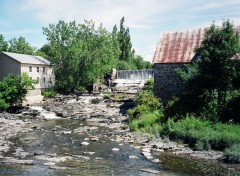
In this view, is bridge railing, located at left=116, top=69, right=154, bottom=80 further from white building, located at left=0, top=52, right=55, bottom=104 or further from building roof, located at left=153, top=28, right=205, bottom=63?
building roof, located at left=153, top=28, right=205, bottom=63

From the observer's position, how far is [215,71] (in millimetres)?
23156

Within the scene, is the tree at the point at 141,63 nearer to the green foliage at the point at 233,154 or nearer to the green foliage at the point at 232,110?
the green foliage at the point at 232,110

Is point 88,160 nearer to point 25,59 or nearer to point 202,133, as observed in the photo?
point 202,133

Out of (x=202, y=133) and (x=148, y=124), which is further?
(x=148, y=124)

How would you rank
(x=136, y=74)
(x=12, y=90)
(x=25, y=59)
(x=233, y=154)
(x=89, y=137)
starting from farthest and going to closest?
(x=136, y=74)
(x=25, y=59)
(x=12, y=90)
(x=89, y=137)
(x=233, y=154)

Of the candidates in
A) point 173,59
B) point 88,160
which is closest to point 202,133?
point 88,160

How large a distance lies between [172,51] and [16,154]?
768 inches

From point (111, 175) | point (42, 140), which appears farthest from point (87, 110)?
point (111, 175)

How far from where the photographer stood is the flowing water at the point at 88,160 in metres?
14.6

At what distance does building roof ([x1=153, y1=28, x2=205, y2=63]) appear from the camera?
101 ft

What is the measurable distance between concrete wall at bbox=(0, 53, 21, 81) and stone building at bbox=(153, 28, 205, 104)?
26.3m

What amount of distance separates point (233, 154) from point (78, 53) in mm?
42269

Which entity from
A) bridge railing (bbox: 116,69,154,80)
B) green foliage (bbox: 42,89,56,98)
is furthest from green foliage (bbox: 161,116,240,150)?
bridge railing (bbox: 116,69,154,80)

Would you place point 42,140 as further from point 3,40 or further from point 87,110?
point 3,40
